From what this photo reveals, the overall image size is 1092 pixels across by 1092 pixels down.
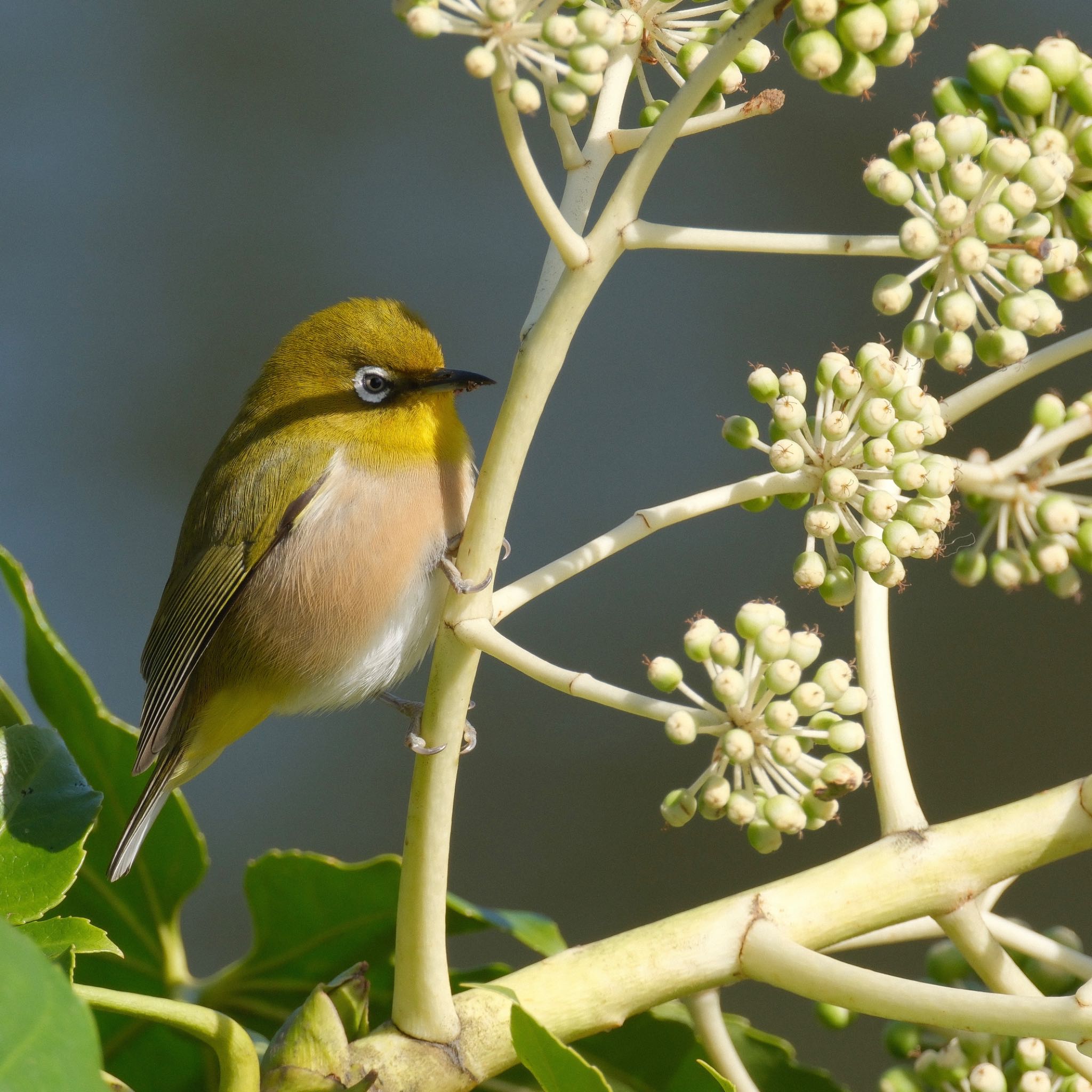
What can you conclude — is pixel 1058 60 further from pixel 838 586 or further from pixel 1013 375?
pixel 838 586

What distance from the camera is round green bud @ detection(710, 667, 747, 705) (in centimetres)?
80

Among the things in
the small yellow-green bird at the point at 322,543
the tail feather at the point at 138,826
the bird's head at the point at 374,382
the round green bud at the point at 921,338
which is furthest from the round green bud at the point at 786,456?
the bird's head at the point at 374,382

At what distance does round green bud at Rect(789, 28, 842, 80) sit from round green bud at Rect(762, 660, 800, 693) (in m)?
0.36

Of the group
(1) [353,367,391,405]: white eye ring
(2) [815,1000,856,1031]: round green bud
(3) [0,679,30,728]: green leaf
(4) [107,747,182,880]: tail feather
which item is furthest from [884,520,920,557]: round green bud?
(1) [353,367,391,405]: white eye ring

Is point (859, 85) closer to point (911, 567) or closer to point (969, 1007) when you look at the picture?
point (969, 1007)

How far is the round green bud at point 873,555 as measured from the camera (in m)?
0.85

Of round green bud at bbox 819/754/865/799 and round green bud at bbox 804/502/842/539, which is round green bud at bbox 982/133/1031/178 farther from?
round green bud at bbox 819/754/865/799

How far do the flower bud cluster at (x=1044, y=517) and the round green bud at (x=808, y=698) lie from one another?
173 millimetres

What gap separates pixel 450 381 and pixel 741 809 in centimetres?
132

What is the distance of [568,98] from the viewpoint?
80cm

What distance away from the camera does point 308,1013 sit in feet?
3.02

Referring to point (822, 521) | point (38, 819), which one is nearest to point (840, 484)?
point (822, 521)

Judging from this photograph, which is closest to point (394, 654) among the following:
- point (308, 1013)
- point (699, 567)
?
point (308, 1013)

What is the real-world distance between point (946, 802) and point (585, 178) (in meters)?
3.18
